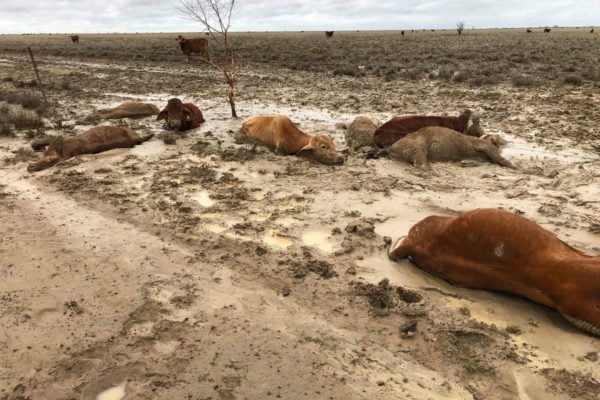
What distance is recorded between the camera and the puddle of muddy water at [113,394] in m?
3.15

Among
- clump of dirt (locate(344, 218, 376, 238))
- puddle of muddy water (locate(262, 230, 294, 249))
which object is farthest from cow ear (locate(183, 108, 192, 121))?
clump of dirt (locate(344, 218, 376, 238))

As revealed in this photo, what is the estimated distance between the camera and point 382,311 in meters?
3.96

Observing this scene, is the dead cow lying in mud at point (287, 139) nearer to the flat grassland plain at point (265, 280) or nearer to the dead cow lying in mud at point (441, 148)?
the flat grassland plain at point (265, 280)

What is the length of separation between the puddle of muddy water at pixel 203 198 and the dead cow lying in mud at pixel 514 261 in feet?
9.79

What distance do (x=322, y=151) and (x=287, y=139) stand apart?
2.60ft

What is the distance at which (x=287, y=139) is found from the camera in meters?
8.25

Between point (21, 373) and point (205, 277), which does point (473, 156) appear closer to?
point (205, 277)

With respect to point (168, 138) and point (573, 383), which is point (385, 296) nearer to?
point (573, 383)

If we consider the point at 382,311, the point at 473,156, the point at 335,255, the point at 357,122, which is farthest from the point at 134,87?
the point at 382,311

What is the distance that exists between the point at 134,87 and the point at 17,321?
15.0 metres

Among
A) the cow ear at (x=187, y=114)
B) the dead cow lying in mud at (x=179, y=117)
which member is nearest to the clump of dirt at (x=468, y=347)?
the dead cow lying in mud at (x=179, y=117)

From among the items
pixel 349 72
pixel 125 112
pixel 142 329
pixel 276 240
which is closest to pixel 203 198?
pixel 276 240

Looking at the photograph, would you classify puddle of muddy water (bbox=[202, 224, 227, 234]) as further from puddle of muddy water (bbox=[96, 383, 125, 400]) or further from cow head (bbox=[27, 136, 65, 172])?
cow head (bbox=[27, 136, 65, 172])

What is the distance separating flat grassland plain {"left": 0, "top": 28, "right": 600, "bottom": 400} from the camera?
10.8ft
